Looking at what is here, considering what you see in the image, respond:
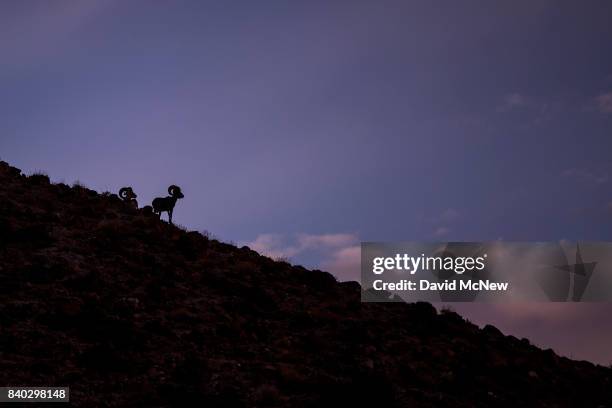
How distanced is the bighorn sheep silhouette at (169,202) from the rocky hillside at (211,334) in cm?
277

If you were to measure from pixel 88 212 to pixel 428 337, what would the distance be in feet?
55.6

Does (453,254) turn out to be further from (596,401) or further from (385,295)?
(596,401)

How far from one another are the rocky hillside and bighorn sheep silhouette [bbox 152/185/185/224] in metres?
2.77

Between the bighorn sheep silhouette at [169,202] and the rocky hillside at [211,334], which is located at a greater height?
the bighorn sheep silhouette at [169,202]

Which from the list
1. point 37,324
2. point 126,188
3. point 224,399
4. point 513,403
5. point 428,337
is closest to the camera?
point 224,399

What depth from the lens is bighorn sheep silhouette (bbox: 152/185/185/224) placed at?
34.8 metres

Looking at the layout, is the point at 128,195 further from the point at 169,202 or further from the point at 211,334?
the point at 211,334

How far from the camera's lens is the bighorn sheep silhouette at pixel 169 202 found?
34.8m

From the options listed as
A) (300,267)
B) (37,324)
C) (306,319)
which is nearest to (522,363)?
(306,319)

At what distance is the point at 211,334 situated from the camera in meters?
20.6

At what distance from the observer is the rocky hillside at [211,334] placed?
54.4 ft

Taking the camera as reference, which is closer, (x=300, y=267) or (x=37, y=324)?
(x=37, y=324)

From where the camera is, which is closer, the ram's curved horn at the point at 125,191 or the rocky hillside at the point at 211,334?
the rocky hillside at the point at 211,334

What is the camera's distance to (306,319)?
23875mm
